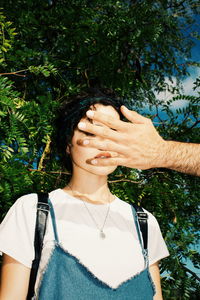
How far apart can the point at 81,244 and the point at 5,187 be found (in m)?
0.70

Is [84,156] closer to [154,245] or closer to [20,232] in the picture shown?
[20,232]

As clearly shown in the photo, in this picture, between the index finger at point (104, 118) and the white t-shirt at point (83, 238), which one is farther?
the white t-shirt at point (83, 238)

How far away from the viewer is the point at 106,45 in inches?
119

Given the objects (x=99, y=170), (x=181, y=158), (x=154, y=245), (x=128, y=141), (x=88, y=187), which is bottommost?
(x=154, y=245)

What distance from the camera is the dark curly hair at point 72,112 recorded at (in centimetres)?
191

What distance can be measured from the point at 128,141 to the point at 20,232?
79 cm

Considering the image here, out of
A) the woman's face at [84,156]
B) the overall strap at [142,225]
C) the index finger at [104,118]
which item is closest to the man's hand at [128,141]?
the index finger at [104,118]

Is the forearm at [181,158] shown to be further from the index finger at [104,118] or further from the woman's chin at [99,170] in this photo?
the woman's chin at [99,170]

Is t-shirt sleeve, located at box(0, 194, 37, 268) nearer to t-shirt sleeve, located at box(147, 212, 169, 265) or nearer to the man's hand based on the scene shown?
the man's hand

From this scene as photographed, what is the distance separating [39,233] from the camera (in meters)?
1.48

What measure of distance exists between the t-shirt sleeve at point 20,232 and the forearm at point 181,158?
80cm

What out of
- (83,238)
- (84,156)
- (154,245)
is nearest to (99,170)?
(84,156)

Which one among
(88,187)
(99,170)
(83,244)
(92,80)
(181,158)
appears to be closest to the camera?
(181,158)

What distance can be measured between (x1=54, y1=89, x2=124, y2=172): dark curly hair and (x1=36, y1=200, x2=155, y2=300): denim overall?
0.69m
